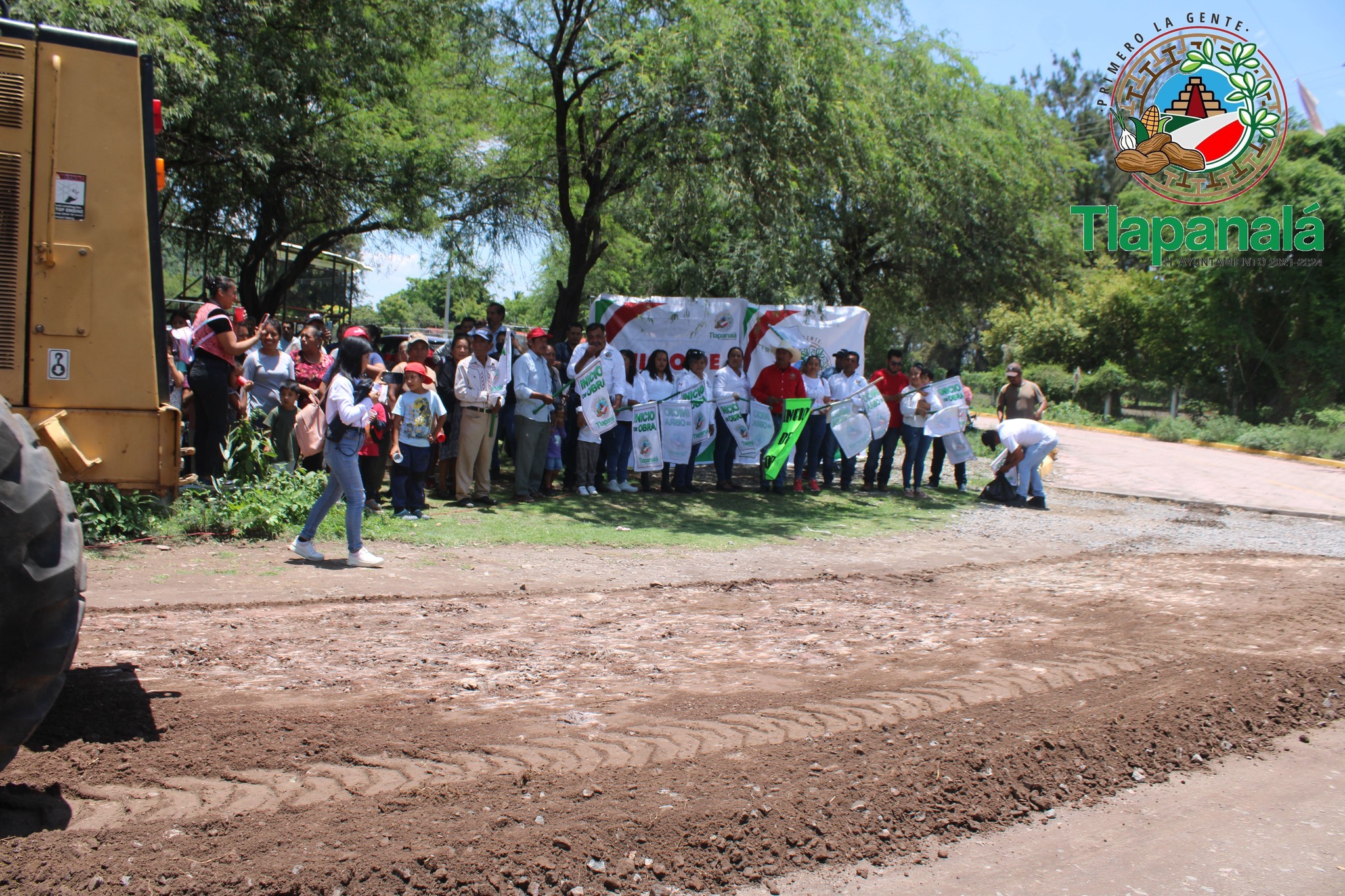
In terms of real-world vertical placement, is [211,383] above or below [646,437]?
above

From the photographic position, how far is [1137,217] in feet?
106

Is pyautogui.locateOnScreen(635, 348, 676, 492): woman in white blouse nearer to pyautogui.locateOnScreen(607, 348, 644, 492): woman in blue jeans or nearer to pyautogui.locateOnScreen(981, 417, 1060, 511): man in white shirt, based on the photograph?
pyautogui.locateOnScreen(607, 348, 644, 492): woman in blue jeans

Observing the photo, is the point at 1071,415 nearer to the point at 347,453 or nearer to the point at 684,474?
the point at 684,474

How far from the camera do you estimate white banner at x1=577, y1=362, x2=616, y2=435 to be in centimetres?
1231

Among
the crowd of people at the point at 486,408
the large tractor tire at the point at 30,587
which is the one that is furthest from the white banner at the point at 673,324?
the large tractor tire at the point at 30,587

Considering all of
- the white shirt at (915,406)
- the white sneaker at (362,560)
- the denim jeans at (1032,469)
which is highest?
the white shirt at (915,406)

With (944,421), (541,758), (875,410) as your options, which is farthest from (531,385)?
(541,758)

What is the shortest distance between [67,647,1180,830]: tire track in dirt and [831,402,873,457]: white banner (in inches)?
335

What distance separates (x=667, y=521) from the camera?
11.7 meters

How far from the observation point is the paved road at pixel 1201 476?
17.2m

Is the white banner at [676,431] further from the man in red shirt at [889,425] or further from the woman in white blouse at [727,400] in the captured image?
the man in red shirt at [889,425]

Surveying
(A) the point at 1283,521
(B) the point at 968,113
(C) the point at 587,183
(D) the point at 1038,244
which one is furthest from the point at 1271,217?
(C) the point at 587,183

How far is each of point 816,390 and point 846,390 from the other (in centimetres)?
56

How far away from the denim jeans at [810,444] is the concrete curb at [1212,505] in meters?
5.11
